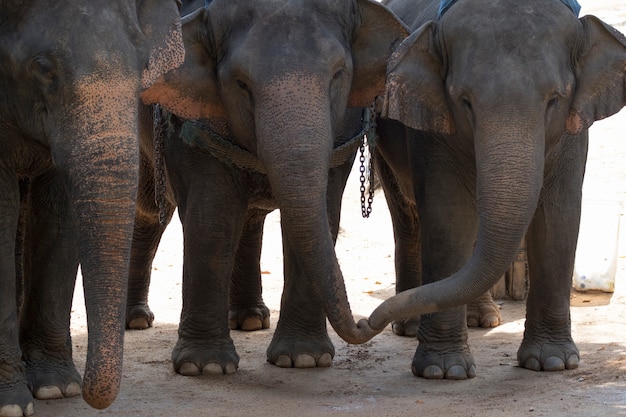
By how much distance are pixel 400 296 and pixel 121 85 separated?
138cm

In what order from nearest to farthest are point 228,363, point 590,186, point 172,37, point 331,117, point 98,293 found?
point 98,293
point 172,37
point 331,117
point 228,363
point 590,186

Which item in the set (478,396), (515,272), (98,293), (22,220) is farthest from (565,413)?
(515,272)

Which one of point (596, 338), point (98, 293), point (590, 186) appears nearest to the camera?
point (98, 293)

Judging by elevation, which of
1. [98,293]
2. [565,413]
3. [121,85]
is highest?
[121,85]

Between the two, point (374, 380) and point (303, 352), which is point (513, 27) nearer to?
point (374, 380)

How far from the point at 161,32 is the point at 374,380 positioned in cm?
181

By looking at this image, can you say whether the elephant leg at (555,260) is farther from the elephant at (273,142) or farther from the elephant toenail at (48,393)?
the elephant toenail at (48,393)

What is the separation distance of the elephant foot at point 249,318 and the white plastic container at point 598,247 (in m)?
1.77

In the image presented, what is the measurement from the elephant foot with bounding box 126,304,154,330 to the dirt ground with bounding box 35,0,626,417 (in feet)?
0.27

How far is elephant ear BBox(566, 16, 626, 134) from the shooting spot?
18.4 ft

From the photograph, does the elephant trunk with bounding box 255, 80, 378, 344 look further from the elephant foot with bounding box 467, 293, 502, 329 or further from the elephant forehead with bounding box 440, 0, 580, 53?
the elephant foot with bounding box 467, 293, 502, 329

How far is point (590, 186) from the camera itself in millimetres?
10117

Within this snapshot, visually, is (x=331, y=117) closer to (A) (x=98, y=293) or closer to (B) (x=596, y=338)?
(A) (x=98, y=293)

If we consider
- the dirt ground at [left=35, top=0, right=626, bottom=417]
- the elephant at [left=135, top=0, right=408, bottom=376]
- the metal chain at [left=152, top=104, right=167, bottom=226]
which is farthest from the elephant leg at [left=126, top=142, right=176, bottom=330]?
the elephant at [left=135, top=0, right=408, bottom=376]
